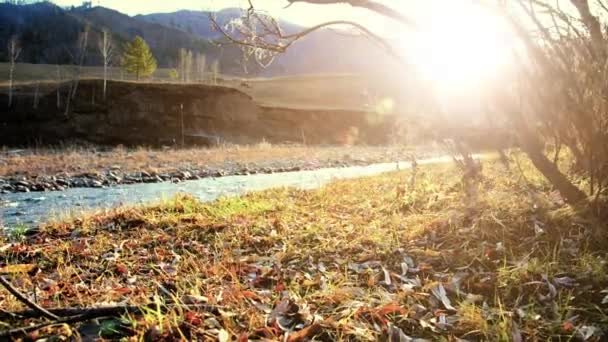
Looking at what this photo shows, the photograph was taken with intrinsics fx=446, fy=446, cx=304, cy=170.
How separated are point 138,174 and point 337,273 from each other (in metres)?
17.4

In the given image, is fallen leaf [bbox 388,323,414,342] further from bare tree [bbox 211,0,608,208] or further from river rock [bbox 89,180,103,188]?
river rock [bbox 89,180,103,188]

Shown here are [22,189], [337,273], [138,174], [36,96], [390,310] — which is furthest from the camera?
[36,96]

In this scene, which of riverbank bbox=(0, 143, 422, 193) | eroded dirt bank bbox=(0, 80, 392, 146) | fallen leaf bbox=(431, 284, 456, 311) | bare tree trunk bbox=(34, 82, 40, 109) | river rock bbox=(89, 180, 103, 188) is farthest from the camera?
bare tree trunk bbox=(34, 82, 40, 109)

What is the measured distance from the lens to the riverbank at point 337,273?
2803 millimetres

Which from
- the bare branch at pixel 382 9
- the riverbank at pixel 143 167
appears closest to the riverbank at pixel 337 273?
the bare branch at pixel 382 9

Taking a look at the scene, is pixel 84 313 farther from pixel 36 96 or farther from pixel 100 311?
pixel 36 96

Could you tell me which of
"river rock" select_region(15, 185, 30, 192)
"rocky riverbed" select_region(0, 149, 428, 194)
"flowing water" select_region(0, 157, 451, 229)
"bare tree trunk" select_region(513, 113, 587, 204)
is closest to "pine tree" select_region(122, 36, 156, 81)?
"rocky riverbed" select_region(0, 149, 428, 194)

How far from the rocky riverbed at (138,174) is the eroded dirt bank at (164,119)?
54.8 feet

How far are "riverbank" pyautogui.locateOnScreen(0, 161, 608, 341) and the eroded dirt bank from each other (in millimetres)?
34584

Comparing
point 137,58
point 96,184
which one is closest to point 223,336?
point 96,184

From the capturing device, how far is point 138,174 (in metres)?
19.6

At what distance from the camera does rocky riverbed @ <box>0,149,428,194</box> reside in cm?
1622

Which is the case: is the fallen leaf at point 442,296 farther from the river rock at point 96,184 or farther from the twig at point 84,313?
the river rock at point 96,184

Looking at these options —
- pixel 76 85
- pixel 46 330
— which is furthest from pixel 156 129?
pixel 46 330
